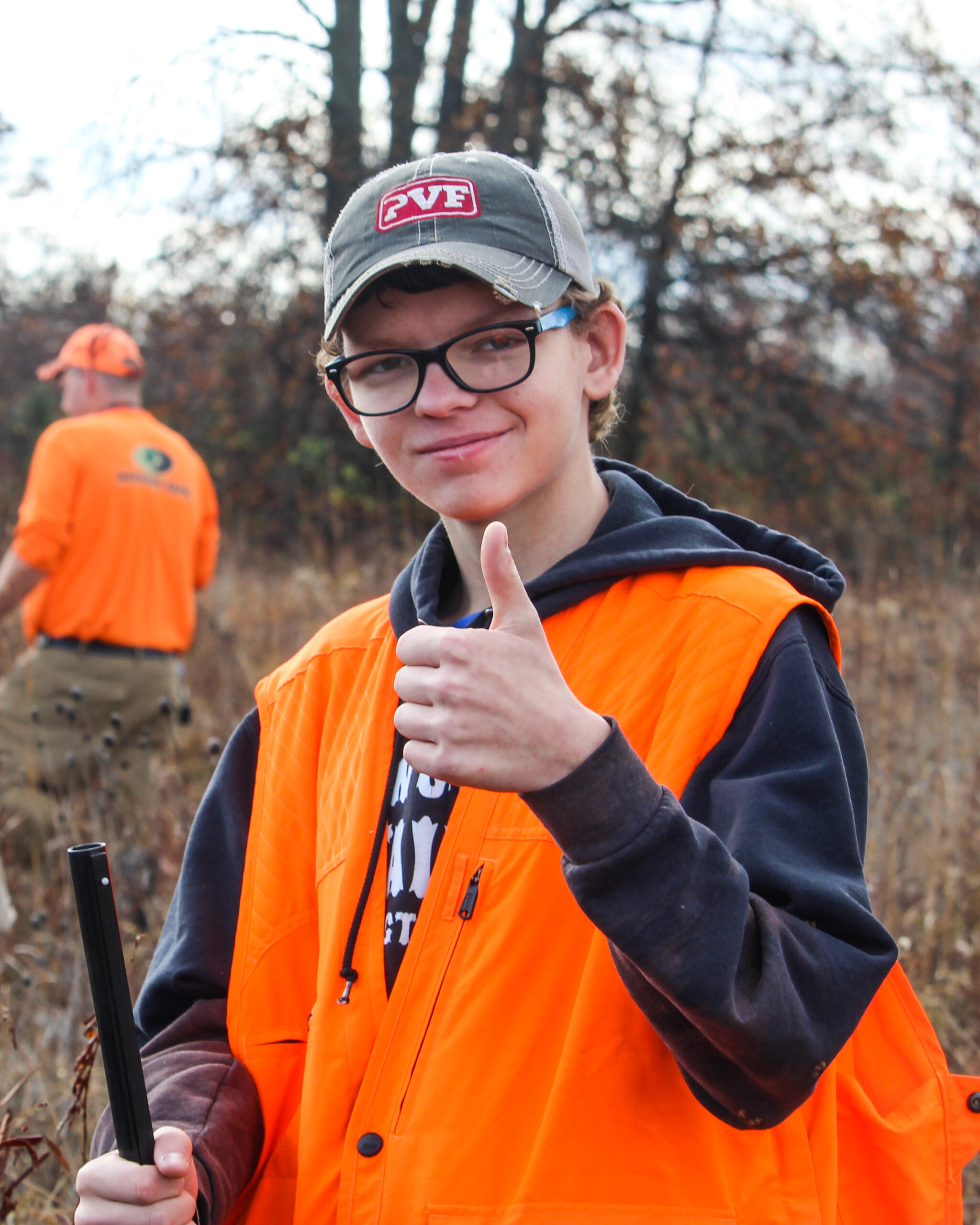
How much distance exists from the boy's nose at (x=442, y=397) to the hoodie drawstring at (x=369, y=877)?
18.1 inches

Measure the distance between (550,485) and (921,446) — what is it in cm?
1322

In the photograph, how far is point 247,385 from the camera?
12.9 metres

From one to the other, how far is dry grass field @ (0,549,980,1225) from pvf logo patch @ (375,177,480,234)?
127 cm

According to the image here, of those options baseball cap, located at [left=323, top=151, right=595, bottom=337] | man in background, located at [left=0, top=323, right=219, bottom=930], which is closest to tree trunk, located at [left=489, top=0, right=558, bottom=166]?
man in background, located at [left=0, top=323, right=219, bottom=930]

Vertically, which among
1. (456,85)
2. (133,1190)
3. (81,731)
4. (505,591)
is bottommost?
(133,1190)

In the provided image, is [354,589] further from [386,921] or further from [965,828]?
[386,921]

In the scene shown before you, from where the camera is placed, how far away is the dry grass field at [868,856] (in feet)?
9.16

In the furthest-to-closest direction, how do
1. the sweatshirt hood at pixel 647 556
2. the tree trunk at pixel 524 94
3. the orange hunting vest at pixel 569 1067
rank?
the tree trunk at pixel 524 94
the sweatshirt hood at pixel 647 556
the orange hunting vest at pixel 569 1067

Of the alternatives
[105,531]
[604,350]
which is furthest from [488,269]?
[105,531]

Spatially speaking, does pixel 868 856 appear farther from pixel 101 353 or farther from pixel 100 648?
pixel 101 353

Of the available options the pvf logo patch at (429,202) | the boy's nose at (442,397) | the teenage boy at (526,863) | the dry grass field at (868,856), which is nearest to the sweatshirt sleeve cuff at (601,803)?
the teenage boy at (526,863)

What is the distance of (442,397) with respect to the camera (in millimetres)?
1536

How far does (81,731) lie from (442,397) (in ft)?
13.0

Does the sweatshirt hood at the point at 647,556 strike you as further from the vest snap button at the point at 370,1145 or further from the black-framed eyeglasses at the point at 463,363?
the vest snap button at the point at 370,1145
